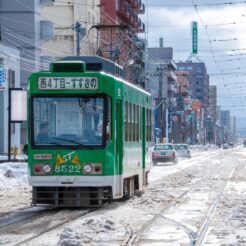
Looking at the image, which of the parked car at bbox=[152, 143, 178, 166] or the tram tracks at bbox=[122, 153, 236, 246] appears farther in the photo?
the parked car at bbox=[152, 143, 178, 166]

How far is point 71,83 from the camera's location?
20922 mm

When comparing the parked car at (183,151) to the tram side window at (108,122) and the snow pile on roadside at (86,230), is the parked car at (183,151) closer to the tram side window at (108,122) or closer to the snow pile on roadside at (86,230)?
the tram side window at (108,122)

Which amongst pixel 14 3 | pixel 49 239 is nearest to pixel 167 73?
pixel 14 3

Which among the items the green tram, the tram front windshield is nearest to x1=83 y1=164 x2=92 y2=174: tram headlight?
the green tram

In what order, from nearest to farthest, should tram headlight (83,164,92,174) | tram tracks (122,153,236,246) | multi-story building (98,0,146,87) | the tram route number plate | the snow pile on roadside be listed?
the snow pile on roadside
tram tracks (122,153,236,246)
tram headlight (83,164,92,174)
the tram route number plate
multi-story building (98,0,146,87)

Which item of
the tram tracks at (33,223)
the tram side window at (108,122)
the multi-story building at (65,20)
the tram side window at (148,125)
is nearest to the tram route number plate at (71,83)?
the tram side window at (108,122)

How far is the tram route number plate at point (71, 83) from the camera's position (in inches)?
822

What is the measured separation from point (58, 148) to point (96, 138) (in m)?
0.97

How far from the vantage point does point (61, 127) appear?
818 inches

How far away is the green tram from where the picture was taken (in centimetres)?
2062

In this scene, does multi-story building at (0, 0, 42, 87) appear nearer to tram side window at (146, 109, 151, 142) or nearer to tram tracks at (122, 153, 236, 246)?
tram side window at (146, 109, 151, 142)

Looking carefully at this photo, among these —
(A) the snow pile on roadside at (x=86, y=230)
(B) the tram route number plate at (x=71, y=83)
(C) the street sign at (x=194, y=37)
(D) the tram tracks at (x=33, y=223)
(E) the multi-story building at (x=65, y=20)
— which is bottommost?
(D) the tram tracks at (x=33, y=223)

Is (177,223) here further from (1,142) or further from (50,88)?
(1,142)

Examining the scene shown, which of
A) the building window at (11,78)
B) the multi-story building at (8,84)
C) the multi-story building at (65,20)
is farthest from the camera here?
the multi-story building at (65,20)
